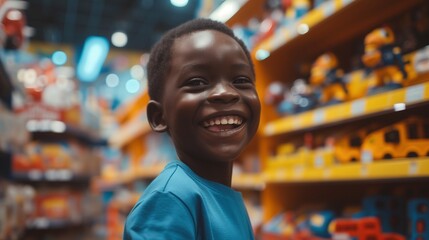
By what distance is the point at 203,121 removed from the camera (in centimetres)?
114

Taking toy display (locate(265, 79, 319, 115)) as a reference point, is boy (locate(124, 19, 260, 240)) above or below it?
below

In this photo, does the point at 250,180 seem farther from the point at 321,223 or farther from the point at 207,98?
the point at 207,98

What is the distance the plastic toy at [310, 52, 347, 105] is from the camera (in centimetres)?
233

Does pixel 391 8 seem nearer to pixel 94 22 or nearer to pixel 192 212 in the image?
pixel 192 212

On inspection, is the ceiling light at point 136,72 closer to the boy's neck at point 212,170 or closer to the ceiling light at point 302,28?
the ceiling light at point 302,28

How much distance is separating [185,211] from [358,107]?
47.7 inches

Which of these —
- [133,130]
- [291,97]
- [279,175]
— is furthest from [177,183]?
[133,130]

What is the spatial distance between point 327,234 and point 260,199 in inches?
35.6

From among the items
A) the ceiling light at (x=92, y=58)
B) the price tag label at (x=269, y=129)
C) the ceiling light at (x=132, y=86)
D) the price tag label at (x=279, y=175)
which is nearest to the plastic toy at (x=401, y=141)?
the price tag label at (x=279, y=175)

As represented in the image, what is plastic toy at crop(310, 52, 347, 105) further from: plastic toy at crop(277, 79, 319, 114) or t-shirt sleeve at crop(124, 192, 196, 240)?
t-shirt sleeve at crop(124, 192, 196, 240)

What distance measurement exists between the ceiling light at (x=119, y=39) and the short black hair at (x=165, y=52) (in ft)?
30.2

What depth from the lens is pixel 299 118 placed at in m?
2.50

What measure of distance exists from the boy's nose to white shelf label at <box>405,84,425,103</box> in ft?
2.71

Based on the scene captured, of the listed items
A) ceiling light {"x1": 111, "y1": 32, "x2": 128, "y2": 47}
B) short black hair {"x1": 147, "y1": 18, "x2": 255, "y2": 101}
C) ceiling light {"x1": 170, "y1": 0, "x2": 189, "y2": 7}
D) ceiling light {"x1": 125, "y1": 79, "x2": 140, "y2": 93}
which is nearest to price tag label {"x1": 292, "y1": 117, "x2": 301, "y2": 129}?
short black hair {"x1": 147, "y1": 18, "x2": 255, "y2": 101}
